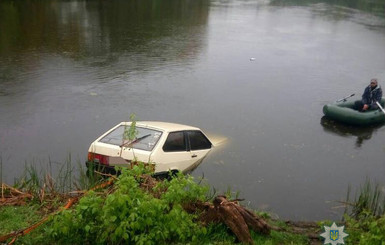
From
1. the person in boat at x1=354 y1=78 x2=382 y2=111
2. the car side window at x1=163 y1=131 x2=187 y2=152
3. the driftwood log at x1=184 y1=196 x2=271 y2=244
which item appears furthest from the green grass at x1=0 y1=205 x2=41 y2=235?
the person in boat at x1=354 y1=78 x2=382 y2=111

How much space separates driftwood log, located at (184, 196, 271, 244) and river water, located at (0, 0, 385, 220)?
3.68 m

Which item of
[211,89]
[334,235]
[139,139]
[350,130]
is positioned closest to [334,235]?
[334,235]

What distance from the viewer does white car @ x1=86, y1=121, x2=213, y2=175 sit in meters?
11.4

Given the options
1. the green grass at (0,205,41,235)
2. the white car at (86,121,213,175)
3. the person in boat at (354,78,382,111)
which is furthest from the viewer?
the person in boat at (354,78,382,111)

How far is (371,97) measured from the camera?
19375 millimetres

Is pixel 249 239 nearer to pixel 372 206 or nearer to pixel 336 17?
pixel 372 206

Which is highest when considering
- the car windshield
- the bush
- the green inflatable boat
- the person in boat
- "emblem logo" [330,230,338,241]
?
"emblem logo" [330,230,338,241]

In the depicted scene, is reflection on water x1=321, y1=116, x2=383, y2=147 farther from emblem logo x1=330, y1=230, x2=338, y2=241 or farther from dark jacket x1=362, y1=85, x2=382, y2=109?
emblem logo x1=330, y1=230, x2=338, y2=241

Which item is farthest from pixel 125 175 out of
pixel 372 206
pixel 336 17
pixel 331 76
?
pixel 336 17

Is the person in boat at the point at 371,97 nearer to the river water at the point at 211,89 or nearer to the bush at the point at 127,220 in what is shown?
the river water at the point at 211,89

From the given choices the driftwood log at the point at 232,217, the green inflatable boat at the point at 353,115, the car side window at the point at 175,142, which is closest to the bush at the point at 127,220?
the driftwood log at the point at 232,217

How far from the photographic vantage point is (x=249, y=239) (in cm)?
771

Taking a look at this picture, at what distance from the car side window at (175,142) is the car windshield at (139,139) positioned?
0.28 m

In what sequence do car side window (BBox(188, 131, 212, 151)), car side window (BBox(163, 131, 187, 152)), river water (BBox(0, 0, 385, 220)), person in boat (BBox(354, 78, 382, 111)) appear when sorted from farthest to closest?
person in boat (BBox(354, 78, 382, 111)) < river water (BBox(0, 0, 385, 220)) < car side window (BBox(188, 131, 212, 151)) < car side window (BBox(163, 131, 187, 152))
